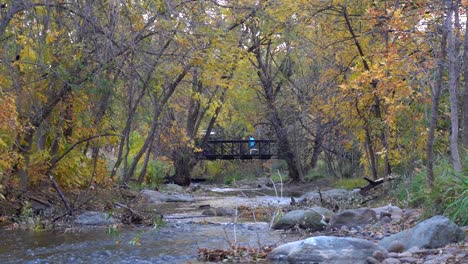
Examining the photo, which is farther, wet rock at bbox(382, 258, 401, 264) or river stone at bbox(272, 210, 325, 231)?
river stone at bbox(272, 210, 325, 231)

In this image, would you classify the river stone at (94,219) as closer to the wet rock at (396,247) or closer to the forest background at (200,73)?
the forest background at (200,73)

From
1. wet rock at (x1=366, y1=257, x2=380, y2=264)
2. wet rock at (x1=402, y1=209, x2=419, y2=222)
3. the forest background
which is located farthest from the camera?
wet rock at (x1=402, y1=209, x2=419, y2=222)

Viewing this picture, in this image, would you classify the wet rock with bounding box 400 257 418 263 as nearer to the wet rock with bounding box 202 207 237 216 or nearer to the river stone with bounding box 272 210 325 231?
the river stone with bounding box 272 210 325 231

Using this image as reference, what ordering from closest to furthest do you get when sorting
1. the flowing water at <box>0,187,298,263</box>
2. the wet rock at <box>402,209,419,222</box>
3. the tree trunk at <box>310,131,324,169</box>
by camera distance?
1. the flowing water at <box>0,187,298,263</box>
2. the wet rock at <box>402,209,419,222</box>
3. the tree trunk at <box>310,131,324,169</box>

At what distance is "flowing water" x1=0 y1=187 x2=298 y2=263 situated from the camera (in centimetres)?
880

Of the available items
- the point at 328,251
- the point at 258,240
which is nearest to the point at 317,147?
the point at 258,240

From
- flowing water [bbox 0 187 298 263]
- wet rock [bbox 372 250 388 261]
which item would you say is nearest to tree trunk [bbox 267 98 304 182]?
flowing water [bbox 0 187 298 263]

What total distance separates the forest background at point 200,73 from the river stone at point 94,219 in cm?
Answer: 66

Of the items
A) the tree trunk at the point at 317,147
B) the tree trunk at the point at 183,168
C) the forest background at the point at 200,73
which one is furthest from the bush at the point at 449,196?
the tree trunk at the point at 183,168

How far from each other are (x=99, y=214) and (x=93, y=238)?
7.49 ft

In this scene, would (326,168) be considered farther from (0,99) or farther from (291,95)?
(0,99)

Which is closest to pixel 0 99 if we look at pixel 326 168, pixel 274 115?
pixel 274 115

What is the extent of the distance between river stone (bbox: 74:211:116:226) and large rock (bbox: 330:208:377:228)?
416cm

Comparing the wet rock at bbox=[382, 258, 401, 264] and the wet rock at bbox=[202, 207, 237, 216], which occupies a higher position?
the wet rock at bbox=[202, 207, 237, 216]
